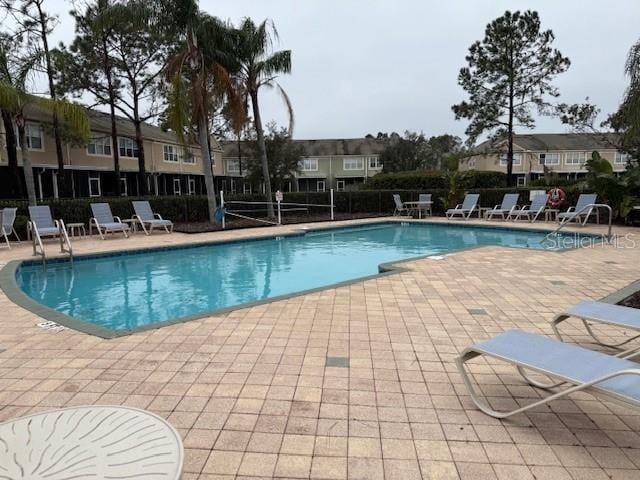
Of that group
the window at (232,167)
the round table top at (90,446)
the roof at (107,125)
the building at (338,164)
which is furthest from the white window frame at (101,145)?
the round table top at (90,446)

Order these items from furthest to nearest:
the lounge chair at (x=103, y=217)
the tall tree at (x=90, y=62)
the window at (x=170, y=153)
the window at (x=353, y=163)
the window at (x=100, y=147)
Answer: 1. the window at (x=353, y=163)
2. the window at (x=170, y=153)
3. the window at (x=100, y=147)
4. the tall tree at (x=90, y=62)
5. the lounge chair at (x=103, y=217)

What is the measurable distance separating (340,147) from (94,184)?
1085 inches

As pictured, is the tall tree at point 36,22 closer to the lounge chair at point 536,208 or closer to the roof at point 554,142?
the lounge chair at point 536,208

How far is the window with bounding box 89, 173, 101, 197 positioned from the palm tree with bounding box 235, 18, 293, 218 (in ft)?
46.5

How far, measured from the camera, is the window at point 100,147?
80.6ft

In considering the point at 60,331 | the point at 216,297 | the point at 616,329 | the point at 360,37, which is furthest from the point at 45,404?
the point at 360,37

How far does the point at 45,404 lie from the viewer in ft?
9.26

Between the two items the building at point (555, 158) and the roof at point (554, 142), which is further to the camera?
the roof at point (554, 142)

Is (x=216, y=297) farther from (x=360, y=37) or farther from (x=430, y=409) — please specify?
(x=360, y=37)

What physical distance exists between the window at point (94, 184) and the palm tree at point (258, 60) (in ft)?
46.5

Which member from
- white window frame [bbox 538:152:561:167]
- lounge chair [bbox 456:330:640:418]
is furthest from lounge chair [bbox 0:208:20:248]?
white window frame [bbox 538:152:561:167]

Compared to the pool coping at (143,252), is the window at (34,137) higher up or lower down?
higher up

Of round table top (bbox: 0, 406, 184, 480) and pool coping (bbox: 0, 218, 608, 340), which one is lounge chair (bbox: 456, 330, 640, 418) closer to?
round table top (bbox: 0, 406, 184, 480)

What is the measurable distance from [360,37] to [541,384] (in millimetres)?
16126
